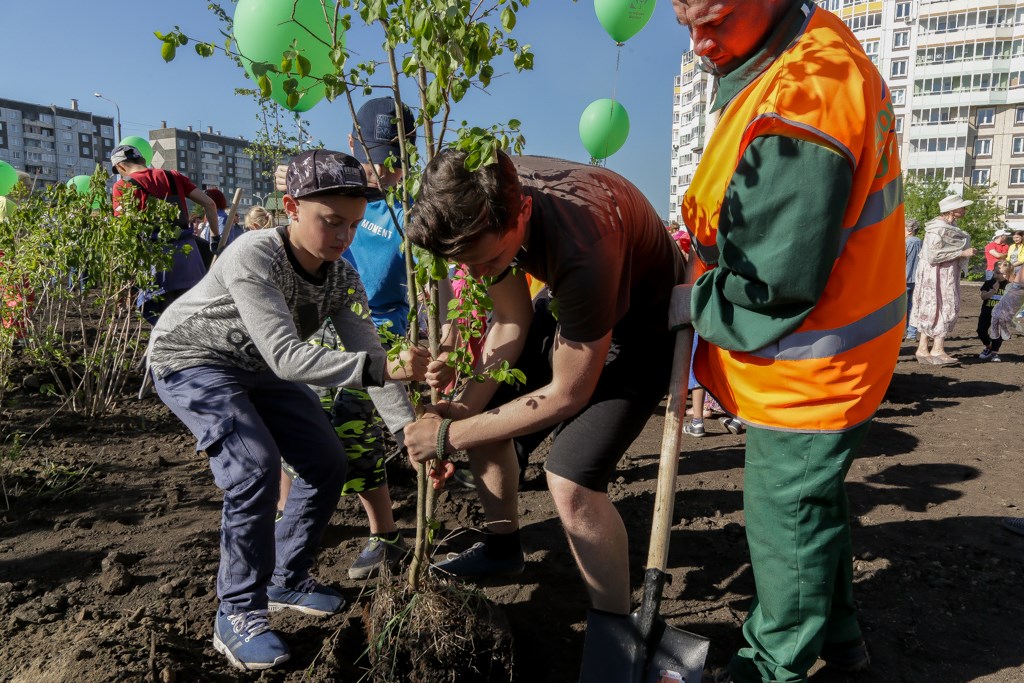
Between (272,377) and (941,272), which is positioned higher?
(941,272)

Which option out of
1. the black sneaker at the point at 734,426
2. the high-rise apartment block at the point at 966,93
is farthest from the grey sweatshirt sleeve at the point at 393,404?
the high-rise apartment block at the point at 966,93

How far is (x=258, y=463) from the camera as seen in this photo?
6.95 feet

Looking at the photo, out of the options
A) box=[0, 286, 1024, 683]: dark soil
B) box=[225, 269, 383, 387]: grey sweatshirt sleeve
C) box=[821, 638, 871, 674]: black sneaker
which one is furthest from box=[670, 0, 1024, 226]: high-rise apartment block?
box=[225, 269, 383, 387]: grey sweatshirt sleeve

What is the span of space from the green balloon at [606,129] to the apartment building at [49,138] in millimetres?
80333

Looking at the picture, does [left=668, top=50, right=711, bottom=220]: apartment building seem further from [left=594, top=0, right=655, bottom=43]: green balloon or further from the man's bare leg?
the man's bare leg

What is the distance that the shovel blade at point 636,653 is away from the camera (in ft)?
6.24

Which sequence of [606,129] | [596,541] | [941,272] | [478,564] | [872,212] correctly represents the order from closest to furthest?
[872,212] < [596,541] < [478,564] < [941,272] < [606,129]

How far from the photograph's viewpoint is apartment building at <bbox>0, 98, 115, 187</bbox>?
3017 inches

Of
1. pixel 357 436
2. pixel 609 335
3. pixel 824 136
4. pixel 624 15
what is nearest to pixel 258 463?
pixel 357 436

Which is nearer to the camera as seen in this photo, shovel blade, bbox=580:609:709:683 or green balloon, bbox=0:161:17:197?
shovel blade, bbox=580:609:709:683

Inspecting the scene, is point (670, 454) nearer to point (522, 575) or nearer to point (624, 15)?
point (522, 575)

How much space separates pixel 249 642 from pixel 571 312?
4.71ft

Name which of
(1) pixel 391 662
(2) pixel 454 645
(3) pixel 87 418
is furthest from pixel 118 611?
(3) pixel 87 418

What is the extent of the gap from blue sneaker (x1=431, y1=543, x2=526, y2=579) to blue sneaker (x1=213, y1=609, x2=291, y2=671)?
721mm
